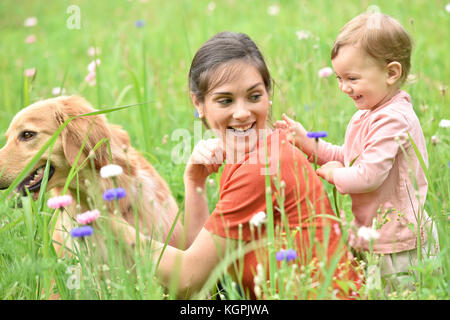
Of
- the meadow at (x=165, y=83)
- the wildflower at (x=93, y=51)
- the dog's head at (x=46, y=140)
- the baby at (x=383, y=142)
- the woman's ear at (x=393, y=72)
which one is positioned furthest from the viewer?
the wildflower at (x=93, y=51)

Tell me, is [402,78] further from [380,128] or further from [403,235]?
[403,235]

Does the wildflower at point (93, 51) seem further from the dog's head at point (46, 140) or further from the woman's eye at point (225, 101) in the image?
the woman's eye at point (225, 101)

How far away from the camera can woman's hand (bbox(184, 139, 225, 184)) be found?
2.52m

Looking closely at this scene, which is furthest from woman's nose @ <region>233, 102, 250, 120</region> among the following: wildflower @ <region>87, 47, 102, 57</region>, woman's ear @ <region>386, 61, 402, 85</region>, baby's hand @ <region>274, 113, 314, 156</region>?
wildflower @ <region>87, 47, 102, 57</region>

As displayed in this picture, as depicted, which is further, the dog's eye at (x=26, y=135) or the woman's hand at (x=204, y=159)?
the dog's eye at (x=26, y=135)

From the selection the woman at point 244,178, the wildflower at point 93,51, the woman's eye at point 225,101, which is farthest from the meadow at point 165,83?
the woman's eye at point 225,101

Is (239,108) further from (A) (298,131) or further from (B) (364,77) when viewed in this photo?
(B) (364,77)

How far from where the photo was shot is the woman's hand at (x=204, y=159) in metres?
2.52

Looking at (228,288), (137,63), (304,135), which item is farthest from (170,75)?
(228,288)

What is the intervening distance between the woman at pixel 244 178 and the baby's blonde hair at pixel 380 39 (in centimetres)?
40

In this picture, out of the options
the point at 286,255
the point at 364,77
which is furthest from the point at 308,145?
the point at 286,255

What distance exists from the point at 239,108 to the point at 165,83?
3.20 m

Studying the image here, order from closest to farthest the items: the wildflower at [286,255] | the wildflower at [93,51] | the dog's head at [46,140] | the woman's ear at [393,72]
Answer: the wildflower at [286,255] < the woman's ear at [393,72] < the dog's head at [46,140] < the wildflower at [93,51]

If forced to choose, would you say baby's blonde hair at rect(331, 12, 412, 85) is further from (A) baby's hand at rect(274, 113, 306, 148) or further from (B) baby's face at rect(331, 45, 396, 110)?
(A) baby's hand at rect(274, 113, 306, 148)
